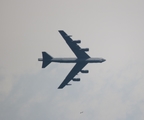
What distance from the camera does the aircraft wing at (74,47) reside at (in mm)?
90688

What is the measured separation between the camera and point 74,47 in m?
92.4

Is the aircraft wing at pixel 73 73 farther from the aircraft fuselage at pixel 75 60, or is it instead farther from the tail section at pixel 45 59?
the tail section at pixel 45 59

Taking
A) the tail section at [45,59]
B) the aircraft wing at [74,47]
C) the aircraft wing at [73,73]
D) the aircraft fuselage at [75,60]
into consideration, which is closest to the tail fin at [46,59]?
the tail section at [45,59]

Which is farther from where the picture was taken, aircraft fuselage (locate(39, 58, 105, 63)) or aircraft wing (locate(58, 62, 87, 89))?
aircraft wing (locate(58, 62, 87, 89))

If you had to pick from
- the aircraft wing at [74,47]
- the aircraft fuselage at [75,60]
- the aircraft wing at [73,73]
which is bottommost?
the aircraft wing at [73,73]

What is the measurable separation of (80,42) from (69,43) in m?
4.58

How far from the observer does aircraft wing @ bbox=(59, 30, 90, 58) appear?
90.7m

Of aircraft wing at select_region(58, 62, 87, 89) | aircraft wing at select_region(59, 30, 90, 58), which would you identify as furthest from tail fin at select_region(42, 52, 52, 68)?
aircraft wing at select_region(58, 62, 87, 89)

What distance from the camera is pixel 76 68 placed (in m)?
97.9

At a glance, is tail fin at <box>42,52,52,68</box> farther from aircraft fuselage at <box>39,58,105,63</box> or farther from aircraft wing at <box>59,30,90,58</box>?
aircraft wing at <box>59,30,90,58</box>

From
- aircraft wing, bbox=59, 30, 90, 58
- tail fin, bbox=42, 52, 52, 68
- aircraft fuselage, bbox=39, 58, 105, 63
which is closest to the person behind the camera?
aircraft wing, bbox=59, 30, 90, 58

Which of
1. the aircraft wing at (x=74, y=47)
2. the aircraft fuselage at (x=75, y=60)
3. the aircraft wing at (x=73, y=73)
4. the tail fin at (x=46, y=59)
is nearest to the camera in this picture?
the aircraft wing at (x=74, y=47)

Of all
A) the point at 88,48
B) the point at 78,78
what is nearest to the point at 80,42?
the point at 88,48

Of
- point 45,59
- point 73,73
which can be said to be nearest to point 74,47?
point 45,59
